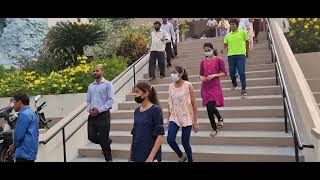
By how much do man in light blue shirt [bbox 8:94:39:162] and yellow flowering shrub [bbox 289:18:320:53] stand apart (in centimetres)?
846

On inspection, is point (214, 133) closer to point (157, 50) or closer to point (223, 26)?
point (157, 50)

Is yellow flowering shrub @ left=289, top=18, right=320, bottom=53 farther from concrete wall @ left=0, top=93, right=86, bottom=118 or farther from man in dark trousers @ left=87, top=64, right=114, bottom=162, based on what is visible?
man in dark trousers @ left=87, top=64, right=114, bottom=162

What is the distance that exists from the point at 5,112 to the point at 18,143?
3.63 metres

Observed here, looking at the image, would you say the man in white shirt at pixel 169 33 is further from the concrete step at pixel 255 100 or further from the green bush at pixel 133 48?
the concrete step at pixel 255 100

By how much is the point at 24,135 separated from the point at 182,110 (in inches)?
85.9


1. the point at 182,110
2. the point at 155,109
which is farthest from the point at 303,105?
the point at 155,109

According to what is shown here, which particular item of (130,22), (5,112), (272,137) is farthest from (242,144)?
(130,22)

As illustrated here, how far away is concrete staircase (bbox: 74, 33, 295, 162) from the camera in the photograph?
6.86 metres

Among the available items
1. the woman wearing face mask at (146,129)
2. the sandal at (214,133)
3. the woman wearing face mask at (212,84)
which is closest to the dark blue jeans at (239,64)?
the woman wearing face mask at (212,84)

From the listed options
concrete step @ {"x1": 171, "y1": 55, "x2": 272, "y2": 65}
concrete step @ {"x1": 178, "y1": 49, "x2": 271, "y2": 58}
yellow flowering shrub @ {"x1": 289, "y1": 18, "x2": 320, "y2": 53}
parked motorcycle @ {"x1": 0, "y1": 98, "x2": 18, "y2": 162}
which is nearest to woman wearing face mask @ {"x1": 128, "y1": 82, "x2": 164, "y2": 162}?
parked motorcycle @ {"x1": 0, "y1": 98, "x2": 18, "y2": 162}

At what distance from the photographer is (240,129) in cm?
775
